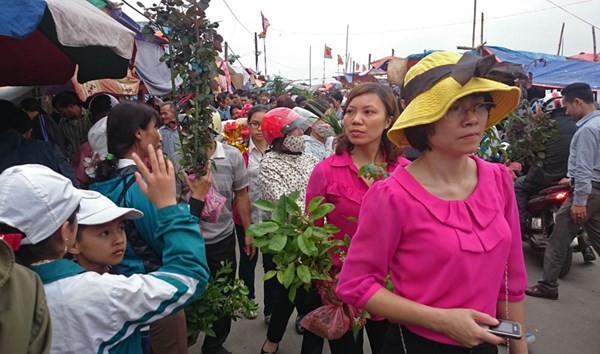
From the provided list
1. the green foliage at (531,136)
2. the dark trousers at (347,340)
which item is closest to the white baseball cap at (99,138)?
the dark trousers at (347,340)

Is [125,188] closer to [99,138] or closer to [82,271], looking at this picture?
[82,271]

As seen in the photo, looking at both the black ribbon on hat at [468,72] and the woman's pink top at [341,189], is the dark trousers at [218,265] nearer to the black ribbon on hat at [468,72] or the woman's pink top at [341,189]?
the woman's pink top at [341,189]

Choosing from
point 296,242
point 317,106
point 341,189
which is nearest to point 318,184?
point 341,189

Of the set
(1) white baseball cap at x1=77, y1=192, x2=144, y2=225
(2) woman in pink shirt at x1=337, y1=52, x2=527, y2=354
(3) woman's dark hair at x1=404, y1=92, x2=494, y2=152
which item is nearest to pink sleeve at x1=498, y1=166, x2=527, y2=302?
(2) woman in pink shirt at x1=337, y1=52, x2=527, y2=354

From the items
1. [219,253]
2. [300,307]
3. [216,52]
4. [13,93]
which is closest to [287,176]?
[219,253]

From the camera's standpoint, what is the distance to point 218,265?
293cm

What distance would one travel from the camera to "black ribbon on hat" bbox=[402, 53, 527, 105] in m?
1.29

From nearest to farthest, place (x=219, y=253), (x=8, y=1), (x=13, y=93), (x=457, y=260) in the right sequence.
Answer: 1. (x=457, y=260)
2. (x=8, y=1)
3. (x=219, y=253)
4. (x=13, y=93)

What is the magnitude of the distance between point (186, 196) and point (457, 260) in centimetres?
159

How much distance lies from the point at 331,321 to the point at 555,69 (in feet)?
40.9

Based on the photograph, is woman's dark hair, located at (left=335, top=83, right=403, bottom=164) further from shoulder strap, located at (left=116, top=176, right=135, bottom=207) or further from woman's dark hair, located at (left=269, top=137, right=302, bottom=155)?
shoulder strap, located at (left=116, top=176, right=135, bottom=207)

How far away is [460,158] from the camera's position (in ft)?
4.83

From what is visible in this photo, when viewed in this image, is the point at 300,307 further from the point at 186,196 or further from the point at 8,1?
the point at 8,1

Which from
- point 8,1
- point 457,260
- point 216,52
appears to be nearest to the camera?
point 457,260
